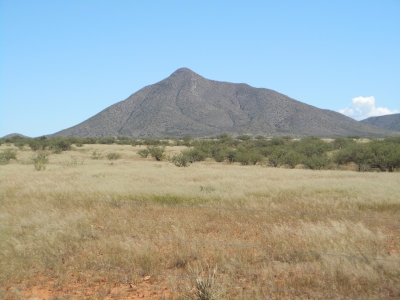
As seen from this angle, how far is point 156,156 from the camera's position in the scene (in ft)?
147

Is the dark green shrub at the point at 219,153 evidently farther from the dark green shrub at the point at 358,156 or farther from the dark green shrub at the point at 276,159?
the dark green shrub at the point at 358,156

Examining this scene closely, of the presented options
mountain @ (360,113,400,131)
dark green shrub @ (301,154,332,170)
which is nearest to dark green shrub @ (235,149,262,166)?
dark green shrub @ (301,154,332,170)

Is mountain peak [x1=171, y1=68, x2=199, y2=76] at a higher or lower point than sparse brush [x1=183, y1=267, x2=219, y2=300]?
higher

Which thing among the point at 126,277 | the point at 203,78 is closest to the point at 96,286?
the point at 126,277

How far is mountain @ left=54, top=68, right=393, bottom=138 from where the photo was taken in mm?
122375

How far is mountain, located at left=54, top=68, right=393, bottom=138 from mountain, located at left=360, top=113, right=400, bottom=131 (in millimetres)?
4539

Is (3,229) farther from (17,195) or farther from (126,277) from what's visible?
(17,195)

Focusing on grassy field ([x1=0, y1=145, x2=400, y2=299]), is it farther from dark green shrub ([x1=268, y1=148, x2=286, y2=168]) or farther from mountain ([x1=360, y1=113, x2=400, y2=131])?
mountain ([x1=360, y1=113, x2=400, y2=131])

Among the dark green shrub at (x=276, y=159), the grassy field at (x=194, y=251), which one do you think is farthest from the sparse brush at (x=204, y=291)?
the dark green shrub at (x=276, y=159)

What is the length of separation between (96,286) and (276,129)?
118380 mm

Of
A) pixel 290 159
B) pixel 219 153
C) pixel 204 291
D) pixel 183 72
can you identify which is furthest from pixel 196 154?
Result: pixel 183 72

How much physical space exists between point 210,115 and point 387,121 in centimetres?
6777

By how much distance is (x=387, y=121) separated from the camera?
137 metres

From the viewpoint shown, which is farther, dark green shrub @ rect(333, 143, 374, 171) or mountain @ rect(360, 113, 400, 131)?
mountain @ rect(360, 113, 400, 131)
